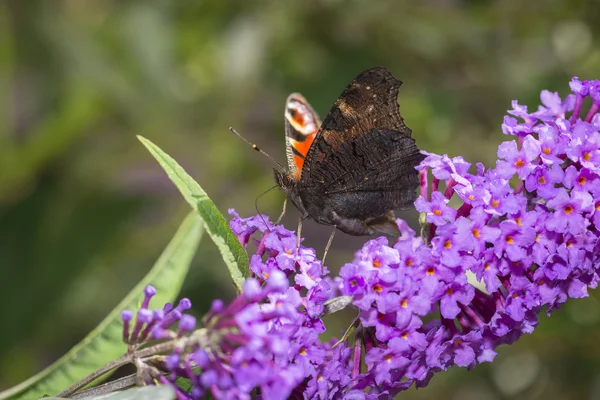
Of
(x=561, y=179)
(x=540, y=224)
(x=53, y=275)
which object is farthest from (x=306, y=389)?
(x=53, y=275)

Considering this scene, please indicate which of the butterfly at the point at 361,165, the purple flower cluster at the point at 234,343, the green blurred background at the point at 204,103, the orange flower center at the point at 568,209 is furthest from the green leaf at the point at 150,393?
the green blurred background at the point at 204,103

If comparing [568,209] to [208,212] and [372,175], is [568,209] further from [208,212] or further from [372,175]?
[208,212]

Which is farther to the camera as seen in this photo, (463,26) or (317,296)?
(463,26)

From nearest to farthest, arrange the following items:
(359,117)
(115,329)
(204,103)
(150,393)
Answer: (150,393), (115,329), (359,117), (204,103)

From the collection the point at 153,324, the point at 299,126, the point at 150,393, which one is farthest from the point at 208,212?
the point at 299,126

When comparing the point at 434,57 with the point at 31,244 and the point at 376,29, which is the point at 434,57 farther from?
the point at 31,244

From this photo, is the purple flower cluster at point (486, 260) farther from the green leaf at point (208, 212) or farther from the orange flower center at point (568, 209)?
the green leaf at point (208, 212)

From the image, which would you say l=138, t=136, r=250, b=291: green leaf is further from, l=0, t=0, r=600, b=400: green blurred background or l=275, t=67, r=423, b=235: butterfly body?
l=0, t=0, r=600, b=400: green blurred background
